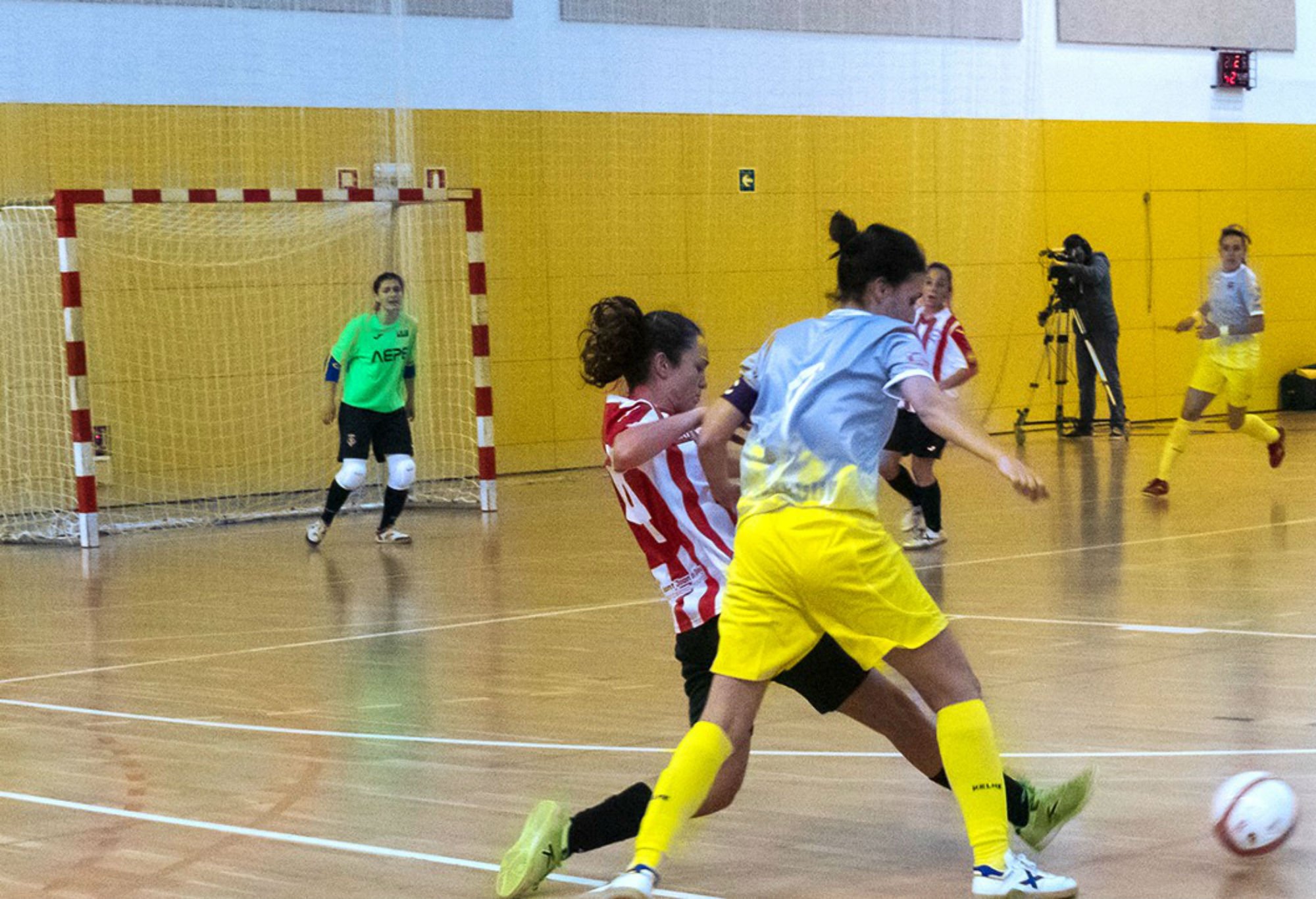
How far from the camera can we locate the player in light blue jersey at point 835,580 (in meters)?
4.23

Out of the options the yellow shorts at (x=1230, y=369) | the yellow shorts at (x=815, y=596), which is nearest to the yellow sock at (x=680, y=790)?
the yellow shorts at (x=815, y=596)

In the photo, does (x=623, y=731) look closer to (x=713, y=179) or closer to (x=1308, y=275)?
(x=713, y=179)

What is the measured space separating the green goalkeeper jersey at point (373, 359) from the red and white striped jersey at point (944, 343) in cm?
342

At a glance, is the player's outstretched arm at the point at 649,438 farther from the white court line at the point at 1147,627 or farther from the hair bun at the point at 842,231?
the white court line at the point at 1147,627

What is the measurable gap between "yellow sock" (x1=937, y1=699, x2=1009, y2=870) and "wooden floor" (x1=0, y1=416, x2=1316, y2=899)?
32 cm

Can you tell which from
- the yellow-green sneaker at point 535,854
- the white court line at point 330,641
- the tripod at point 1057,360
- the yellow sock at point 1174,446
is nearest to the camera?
the yellow-green sneaker at point 535,854

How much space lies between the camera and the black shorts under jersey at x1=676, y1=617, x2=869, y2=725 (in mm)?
4555

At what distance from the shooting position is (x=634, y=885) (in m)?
4.20

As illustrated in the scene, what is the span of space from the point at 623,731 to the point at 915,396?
2687 millimetres

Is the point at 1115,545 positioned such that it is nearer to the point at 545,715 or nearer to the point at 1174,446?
the point at 1174,446

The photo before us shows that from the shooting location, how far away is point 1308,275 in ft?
73.5

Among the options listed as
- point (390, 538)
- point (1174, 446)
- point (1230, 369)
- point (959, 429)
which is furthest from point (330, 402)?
point (959, 429)

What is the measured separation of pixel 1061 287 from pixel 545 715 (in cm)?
1314

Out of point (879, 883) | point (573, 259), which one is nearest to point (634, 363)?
point (879, 883)
